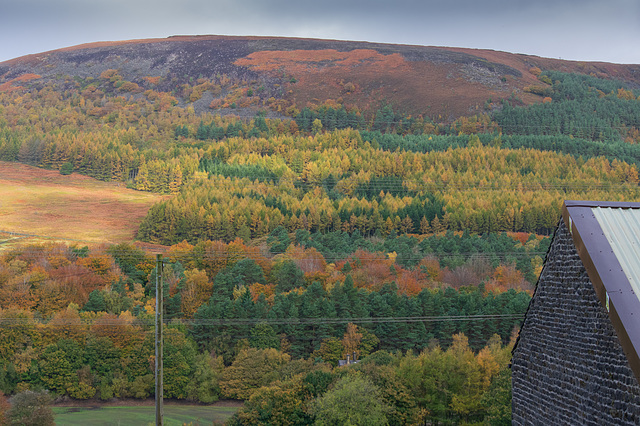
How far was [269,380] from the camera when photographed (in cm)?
5109

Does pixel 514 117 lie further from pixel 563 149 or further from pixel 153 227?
pixel 153 227

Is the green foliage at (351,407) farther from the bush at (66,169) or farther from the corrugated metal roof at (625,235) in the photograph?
the bush at (66,169)

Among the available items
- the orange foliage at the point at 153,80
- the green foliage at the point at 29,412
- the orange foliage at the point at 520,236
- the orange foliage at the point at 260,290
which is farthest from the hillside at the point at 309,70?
the green foliage at the point at 29,412

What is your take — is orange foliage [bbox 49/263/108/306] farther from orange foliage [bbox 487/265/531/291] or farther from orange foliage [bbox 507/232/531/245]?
orange foliage [bbox 507/232/531/245]

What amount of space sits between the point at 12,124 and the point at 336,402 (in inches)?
3329

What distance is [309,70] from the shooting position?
121375 millimetres

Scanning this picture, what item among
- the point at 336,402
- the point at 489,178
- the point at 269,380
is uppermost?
the point at 489,178

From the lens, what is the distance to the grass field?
250ft

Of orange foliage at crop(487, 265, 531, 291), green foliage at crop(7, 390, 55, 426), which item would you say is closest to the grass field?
green foliage at crop(7, 390, 55, 426)

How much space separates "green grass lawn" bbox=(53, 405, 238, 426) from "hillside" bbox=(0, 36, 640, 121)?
6777 cm

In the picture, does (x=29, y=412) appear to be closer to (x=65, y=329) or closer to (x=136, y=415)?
(x=136, y=415)

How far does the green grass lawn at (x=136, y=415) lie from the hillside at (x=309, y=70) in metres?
67.8

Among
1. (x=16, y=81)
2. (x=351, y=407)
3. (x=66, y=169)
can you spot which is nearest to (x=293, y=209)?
(x=66, y=169)

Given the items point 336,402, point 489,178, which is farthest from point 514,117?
point 336,402
